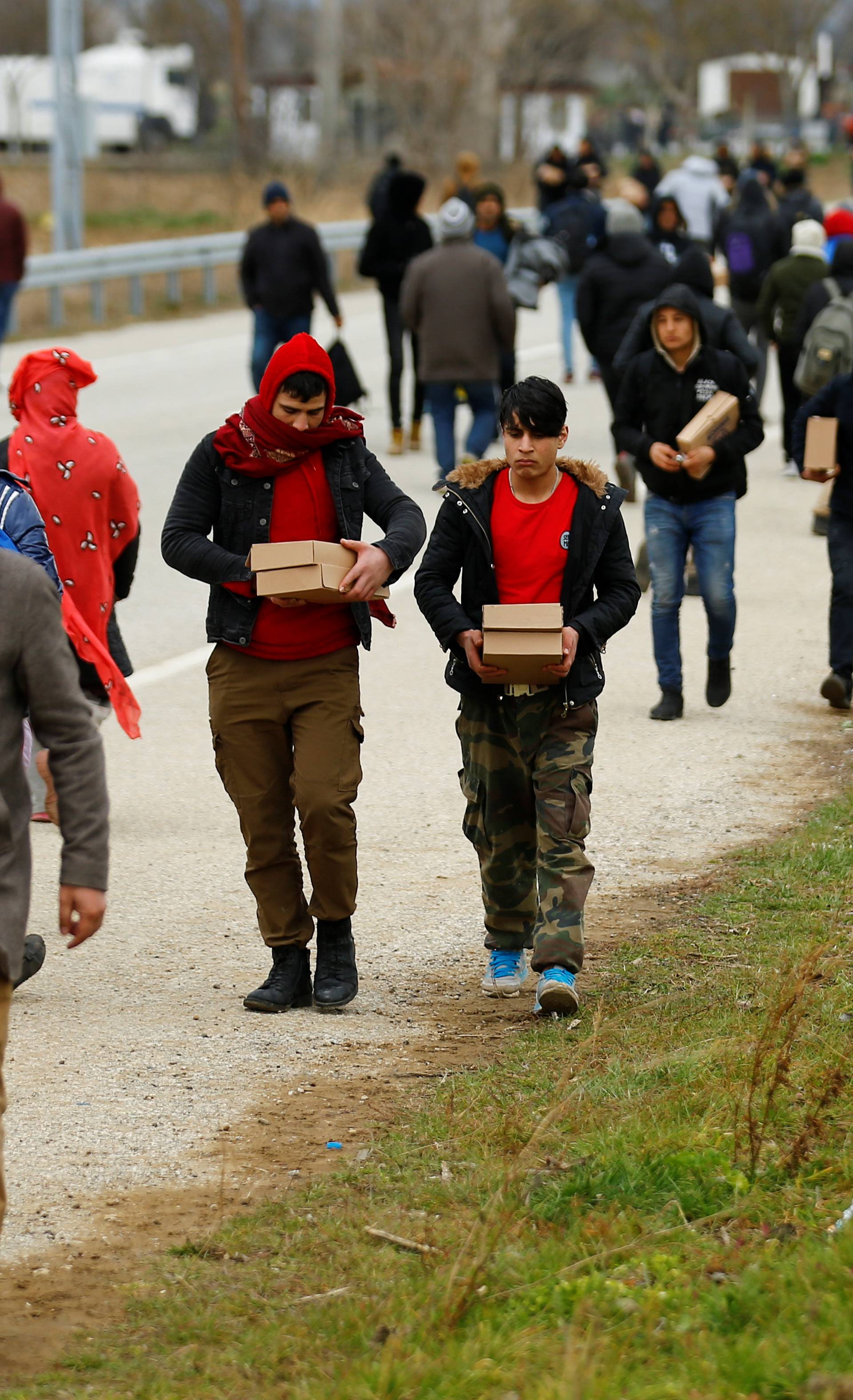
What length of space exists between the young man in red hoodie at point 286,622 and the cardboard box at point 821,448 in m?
3.54

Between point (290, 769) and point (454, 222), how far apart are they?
911cm

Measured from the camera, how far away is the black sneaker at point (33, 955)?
597 centimetres

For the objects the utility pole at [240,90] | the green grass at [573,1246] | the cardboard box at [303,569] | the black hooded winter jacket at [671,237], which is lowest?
the green grass at [573,1246]

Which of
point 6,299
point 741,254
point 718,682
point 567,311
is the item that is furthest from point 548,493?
point 6,299

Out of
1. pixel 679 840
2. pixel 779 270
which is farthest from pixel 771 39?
pixel 679 840

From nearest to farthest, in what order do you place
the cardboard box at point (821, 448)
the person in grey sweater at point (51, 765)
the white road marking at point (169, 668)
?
the person in grey sweater at point (51, 765) → the cardboard box at point (821, 448) → the white road marking at point (169, 668)

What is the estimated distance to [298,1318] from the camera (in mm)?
3984

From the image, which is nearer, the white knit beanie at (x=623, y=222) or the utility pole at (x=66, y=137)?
the white knit beanie at (x=623, y=222)

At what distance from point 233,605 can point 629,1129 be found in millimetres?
1901

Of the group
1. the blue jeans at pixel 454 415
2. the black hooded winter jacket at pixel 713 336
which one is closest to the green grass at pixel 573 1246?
the black hooded winter jacket at pixel 713 336

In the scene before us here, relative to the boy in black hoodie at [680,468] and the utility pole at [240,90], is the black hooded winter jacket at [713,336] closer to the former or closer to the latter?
the boy in black hoodie at [680,468]

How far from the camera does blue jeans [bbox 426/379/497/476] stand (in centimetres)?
1459

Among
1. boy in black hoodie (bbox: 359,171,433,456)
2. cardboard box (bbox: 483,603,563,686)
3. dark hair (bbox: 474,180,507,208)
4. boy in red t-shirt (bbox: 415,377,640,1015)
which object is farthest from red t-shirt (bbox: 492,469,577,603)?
dark hair (bbox: 474,180,507,208)

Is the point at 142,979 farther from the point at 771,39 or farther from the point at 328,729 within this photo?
the point at 771,39
